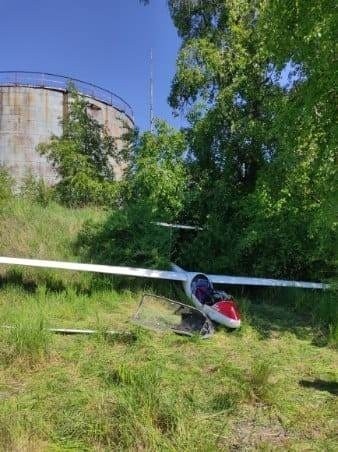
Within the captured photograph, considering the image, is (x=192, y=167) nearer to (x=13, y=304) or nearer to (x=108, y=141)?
(x=13, y=304)

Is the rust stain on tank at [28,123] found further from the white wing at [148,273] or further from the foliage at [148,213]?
the white wing at [148,273]

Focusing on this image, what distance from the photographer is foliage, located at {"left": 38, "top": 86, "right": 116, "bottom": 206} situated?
17.7m

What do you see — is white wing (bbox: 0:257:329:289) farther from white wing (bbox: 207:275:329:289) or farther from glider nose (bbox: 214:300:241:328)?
glider nose (bbox: 214:300:241:328)

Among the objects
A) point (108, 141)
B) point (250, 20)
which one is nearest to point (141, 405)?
point (250, 20)

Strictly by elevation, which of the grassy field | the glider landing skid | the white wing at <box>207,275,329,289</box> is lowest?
the grassy field

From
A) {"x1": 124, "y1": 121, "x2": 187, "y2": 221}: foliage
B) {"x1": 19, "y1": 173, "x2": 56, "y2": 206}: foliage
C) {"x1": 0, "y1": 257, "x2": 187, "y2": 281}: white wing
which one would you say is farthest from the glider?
{"x1": 19, "y1": 173, "x2": 56, "y2": 206}: foliage

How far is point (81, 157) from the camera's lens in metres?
18.6

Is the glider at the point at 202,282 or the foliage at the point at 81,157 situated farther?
the foliage at the point at 81,157

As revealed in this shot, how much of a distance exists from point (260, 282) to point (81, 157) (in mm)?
10295

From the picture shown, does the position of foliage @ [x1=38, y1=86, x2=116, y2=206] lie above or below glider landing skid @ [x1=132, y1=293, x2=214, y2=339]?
above

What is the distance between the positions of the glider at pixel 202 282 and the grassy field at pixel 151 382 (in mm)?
343

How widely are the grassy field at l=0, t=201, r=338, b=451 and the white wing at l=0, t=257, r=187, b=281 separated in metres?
0.50

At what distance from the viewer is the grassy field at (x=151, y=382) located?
167 inches

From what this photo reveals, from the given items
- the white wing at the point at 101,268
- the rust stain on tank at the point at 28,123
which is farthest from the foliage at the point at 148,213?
the rust stain on tank at the point at 28,123
